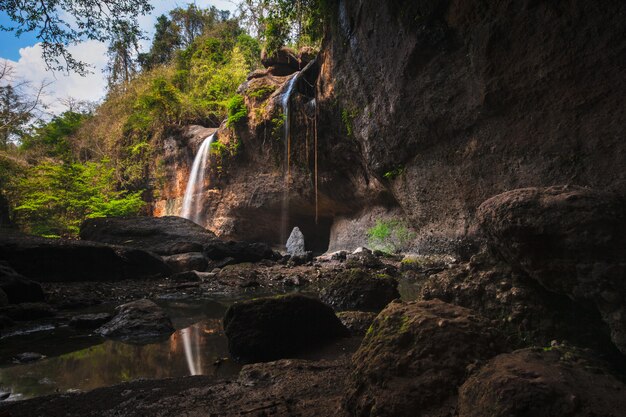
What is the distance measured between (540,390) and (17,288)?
6819mm

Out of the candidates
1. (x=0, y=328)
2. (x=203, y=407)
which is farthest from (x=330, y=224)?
(x=203, y=407)

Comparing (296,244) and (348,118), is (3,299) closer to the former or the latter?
(348,118)

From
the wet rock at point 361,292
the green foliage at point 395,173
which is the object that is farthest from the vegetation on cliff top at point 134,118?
the wet rock at point 361,292

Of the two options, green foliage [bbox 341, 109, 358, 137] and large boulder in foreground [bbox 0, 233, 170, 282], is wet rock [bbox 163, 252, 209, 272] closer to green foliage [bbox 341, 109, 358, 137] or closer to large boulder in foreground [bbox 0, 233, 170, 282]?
large boulder in foreground [bbox 0, 233, 170, 282]

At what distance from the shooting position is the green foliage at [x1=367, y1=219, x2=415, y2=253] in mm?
12211

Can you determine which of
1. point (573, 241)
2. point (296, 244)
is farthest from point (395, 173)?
point (573, 241)

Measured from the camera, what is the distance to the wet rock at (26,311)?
488cm

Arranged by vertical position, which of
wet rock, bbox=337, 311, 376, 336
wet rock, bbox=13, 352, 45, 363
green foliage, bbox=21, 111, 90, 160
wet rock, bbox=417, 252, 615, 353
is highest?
green foliage, bbox=21, 111, 90, 160

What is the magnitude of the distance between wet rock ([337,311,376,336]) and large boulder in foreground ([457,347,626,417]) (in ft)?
8.58

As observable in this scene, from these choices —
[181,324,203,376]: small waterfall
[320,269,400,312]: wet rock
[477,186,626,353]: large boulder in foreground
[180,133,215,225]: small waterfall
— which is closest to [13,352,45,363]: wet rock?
[181,324,203,376]: small waterfall

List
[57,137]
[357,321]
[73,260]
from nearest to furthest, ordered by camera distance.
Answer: [357,321]
[73,260]
[57,137]

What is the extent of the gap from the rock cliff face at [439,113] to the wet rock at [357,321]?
14.6 feet

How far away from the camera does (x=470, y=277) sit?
3.24 metres

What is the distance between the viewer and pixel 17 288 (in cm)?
570
